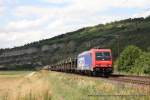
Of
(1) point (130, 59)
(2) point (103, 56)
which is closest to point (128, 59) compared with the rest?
(1) point (130, 59)

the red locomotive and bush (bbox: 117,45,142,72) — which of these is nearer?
the red locomotive

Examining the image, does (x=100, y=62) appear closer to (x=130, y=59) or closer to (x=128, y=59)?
(x=128, y=59)

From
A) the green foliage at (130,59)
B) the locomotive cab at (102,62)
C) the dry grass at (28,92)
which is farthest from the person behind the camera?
the green foliage at (130,59)

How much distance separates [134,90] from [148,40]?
14740cm

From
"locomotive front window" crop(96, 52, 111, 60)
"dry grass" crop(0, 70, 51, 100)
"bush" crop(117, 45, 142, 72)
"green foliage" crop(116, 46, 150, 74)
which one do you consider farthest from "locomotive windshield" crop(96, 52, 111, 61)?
"bush" crop(117, 45, 142, 72)

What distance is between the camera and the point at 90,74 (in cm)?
5988

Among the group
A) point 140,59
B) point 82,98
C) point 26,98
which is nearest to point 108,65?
point 140,59

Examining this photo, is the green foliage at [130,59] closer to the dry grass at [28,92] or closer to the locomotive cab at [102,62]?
the locomotive cab at [102,62]

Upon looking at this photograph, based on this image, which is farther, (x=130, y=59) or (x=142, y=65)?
(x=130, y=59)

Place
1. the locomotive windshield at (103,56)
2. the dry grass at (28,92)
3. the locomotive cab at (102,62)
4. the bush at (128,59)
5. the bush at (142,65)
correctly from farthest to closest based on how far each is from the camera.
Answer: the bush at (128,59), the bush at (142,65), the locomotive windshield at (103,56), the locomotive cab at (102,62), the dry grass at (28,92)

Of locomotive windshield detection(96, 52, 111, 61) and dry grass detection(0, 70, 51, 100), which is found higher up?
locomotive windshield detection(96, 52, 111, 61)

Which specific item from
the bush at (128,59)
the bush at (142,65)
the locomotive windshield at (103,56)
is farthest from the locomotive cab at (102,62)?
the bush at (128,59)

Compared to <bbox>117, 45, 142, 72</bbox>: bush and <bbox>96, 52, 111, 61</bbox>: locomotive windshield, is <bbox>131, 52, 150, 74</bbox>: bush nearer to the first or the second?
<bbox>117, 45, 142, 72</bbox>: bush

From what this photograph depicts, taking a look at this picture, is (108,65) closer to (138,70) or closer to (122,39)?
(138,70)
